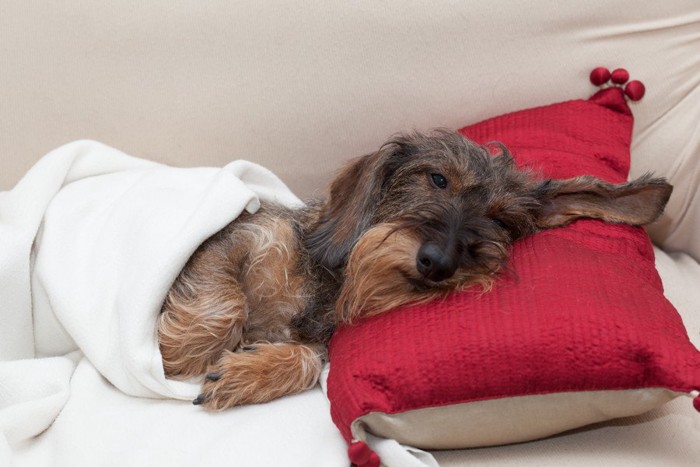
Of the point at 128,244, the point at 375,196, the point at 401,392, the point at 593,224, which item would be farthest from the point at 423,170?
the point at 128,244

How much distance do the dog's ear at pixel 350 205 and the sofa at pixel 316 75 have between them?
27.5 inches

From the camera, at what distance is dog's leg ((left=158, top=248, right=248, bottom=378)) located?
265 cm

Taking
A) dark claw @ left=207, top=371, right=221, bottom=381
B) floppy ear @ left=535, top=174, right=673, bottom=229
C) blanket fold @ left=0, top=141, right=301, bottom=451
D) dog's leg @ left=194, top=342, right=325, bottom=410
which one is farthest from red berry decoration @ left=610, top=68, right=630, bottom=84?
dark claw @ left=207, top=371, right=221, bottom=381

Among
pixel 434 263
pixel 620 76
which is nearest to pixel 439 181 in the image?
pixel 434 263

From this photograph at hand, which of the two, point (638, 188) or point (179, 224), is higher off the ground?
point (638, 188)

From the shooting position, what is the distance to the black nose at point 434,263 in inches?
92.0

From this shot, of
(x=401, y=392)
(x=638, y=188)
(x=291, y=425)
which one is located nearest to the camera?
(x=401, y=392)

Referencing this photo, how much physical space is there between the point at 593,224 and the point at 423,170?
653 millimetres

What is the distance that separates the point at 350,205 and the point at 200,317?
26.8 inches

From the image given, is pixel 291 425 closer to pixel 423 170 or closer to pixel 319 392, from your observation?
pixel 319 392

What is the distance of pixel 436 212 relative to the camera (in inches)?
97.5

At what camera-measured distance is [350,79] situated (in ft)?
11.0

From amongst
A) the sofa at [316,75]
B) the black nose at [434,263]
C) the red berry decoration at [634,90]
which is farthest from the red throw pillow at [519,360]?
the red berry decoration at [634,90]

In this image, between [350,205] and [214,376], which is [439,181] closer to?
[350,205]
